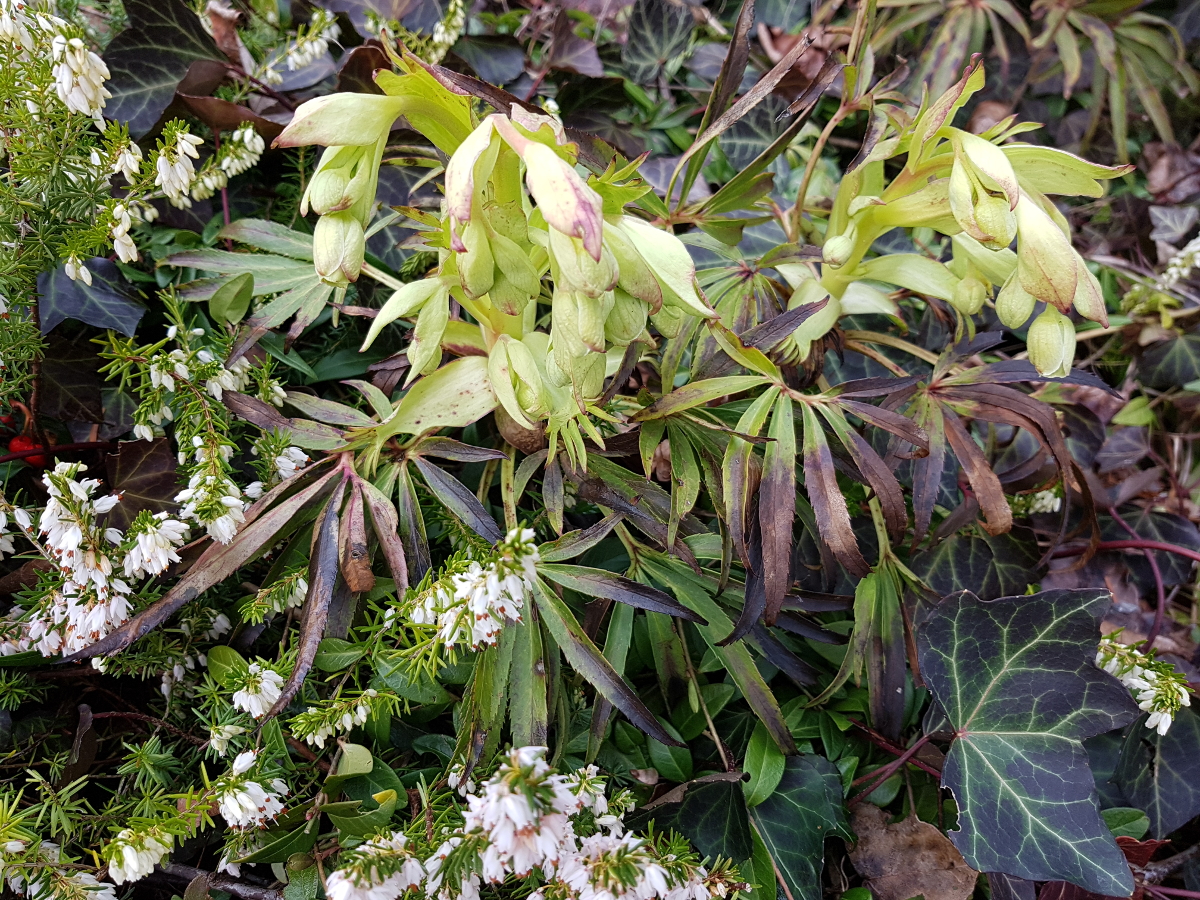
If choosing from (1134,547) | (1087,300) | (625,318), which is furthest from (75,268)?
(1134,547)

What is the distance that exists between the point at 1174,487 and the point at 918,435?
827mm

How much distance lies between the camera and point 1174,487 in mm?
1238

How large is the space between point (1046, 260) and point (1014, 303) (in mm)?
59

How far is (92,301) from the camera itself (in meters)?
0.81

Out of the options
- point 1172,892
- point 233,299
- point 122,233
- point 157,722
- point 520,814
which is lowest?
point 1172,892

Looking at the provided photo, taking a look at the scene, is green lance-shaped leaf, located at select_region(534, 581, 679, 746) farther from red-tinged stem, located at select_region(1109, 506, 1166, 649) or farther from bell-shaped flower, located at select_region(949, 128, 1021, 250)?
red-tinged stem, located at select_region(1109, 506, 1166, 649)

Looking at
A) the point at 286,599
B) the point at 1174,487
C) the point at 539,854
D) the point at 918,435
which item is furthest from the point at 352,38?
the point at 1174,487

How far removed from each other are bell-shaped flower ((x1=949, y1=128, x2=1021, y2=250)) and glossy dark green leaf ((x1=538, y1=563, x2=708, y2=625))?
14.9 inches

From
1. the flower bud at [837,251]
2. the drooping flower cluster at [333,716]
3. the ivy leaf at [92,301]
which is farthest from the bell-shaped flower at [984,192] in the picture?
the ivy leaf at [92,301]

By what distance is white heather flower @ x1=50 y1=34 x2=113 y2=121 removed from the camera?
0.64 meters

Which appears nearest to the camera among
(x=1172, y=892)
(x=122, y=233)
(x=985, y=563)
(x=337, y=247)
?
(x=337, y=247)

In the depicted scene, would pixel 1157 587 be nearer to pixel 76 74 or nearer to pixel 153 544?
pixel 153 544

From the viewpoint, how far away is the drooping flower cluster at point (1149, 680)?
724mm

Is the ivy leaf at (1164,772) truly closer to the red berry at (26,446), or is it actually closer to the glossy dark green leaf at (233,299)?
the glossy dark green leaf at (233,299)
